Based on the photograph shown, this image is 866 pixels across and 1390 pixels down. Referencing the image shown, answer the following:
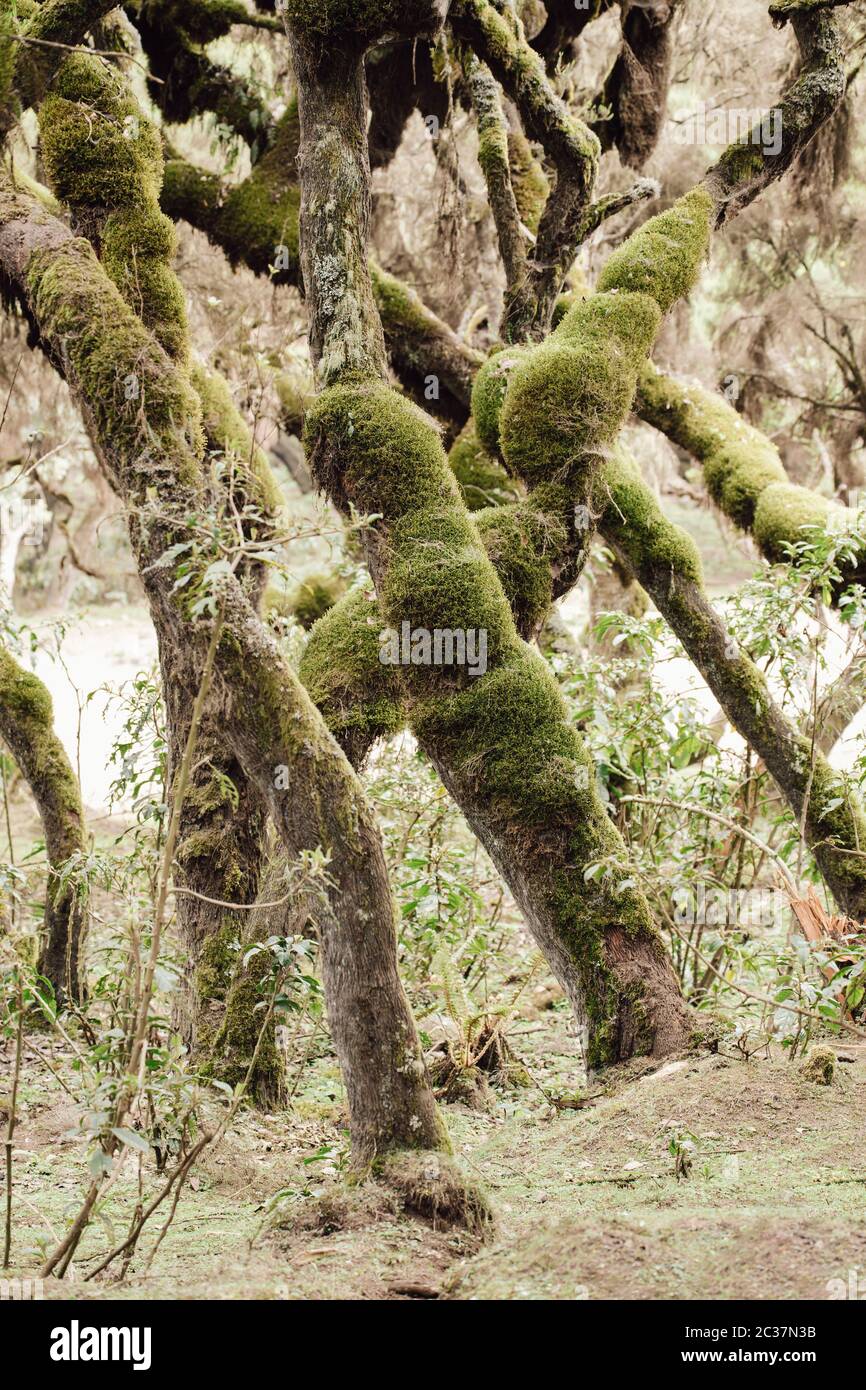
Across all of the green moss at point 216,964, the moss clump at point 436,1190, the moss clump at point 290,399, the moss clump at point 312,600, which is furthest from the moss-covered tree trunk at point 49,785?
the moss clump at point 436,1190

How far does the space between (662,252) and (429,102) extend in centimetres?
373

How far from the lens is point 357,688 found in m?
5.18

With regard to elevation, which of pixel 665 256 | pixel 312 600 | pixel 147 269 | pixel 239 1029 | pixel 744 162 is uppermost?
pixel 744 162

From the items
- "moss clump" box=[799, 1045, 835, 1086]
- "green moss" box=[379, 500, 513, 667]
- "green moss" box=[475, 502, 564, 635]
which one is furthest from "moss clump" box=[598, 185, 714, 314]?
"moss clump" box=[799, 1045, 835, 1086]

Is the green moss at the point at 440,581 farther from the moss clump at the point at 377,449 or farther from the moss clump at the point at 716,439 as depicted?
the moss clump at the point at 716,439

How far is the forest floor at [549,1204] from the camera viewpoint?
9.52 ft

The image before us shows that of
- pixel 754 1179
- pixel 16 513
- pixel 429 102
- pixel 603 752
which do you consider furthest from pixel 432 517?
pixel 16 513

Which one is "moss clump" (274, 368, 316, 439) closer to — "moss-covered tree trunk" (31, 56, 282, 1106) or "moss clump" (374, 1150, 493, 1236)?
"moss-covered tree trunk" (31, 56, 282, 1106)

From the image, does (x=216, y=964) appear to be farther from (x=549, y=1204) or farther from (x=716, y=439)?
(x=716, y=439)

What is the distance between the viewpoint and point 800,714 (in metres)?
6.56

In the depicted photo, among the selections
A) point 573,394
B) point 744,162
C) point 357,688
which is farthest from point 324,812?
point 744,162

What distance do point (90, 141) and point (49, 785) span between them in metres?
3.50

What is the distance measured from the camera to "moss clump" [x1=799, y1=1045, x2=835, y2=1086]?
446 cm

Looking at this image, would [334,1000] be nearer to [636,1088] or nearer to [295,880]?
[295,880]
